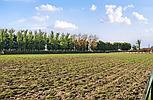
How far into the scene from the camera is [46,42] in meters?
120

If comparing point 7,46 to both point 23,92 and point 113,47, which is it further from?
point 23,92

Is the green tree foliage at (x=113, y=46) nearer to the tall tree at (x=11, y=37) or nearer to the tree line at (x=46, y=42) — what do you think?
the tree line at (x=46, y=42)

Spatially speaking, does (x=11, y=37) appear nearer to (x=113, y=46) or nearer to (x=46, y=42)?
(x=46, y=42)

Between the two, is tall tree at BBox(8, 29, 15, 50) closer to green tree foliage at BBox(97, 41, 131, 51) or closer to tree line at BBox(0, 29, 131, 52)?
tree line at BBox(0, 29, 131, 52)

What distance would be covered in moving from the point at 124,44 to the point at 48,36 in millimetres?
50056

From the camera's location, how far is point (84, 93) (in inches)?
460

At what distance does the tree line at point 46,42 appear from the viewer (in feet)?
345

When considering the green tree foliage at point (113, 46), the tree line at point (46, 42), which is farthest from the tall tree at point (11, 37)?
the green tree foliage at point (113, 46)

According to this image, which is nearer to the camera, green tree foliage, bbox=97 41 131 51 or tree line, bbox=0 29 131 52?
tree line, bbox=0 29 131 52

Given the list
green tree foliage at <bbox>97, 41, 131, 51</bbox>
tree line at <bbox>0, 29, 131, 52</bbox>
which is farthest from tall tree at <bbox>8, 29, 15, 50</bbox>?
green tree foliage at <bbox>97, 41, 131, 51</bbox>

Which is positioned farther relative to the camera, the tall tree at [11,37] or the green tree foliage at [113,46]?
the green tree foliage at [113,46]

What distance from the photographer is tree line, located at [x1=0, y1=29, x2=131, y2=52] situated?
10529cm

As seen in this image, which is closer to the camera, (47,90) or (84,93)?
(84,93)

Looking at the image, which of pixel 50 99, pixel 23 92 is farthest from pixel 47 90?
pixel 50 99
